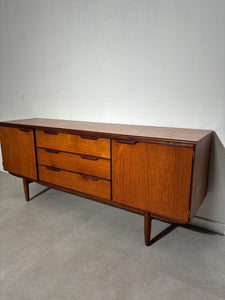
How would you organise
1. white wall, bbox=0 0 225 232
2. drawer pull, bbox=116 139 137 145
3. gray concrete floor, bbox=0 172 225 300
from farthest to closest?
1. white wall, bbox=0 0 225 232
2. drawer pull, bbox=116 139 137 145
3. gray concrete floor, bbox=0 172 225 300

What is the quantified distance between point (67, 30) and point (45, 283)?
6.99ft

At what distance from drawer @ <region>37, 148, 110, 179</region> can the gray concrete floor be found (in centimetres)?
49

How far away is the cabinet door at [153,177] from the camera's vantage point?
1.35m

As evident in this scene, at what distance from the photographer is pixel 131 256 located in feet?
5.09

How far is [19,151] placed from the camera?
2.16 meters

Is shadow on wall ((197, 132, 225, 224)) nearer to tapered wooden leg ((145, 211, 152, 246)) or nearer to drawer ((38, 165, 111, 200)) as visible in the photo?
tapered wooden leg ((145, 211, 152, 246))

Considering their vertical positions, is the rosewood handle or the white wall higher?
the white wall

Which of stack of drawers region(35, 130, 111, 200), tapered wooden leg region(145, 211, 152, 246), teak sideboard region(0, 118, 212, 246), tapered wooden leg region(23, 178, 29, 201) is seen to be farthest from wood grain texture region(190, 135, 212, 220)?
tapered wooden leg region(23, 178, 29, 201)

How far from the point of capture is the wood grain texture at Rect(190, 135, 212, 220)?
1.36 meters

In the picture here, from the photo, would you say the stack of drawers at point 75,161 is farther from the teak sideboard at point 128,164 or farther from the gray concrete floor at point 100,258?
the gray concrete floor at point 100,258

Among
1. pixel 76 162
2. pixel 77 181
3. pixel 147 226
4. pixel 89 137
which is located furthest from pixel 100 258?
pixel 89 137

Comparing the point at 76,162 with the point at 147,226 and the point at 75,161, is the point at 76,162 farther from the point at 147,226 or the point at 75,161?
the point at 147,226

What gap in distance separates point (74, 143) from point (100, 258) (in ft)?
2.76

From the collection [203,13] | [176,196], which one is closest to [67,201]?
[176,196]
